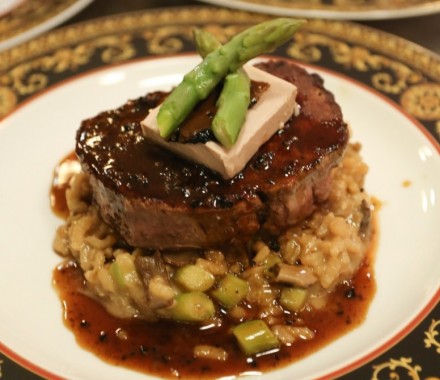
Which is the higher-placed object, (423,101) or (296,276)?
(423,101)

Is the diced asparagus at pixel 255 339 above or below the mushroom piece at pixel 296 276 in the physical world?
below

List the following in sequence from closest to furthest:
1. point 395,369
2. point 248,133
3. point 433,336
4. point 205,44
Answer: point 395,369
point 433,336
point 248,133
point 205,44

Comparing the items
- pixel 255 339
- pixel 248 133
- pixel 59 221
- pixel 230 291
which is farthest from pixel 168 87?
pixel 255 339

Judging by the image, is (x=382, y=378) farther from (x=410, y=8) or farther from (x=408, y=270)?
(x=410, y=8)

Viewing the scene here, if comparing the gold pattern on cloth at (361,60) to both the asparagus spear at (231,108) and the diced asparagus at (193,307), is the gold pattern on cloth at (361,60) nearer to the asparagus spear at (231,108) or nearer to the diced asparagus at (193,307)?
the asparagus spear at (231,108)

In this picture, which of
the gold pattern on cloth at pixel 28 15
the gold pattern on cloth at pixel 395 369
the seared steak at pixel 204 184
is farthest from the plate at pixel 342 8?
the gold pattern on cloth at pixel 395 369

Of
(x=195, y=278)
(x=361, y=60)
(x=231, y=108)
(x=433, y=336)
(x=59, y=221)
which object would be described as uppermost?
(x=361, y=60)

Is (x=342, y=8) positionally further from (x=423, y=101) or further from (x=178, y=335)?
(x=178, y=335)
